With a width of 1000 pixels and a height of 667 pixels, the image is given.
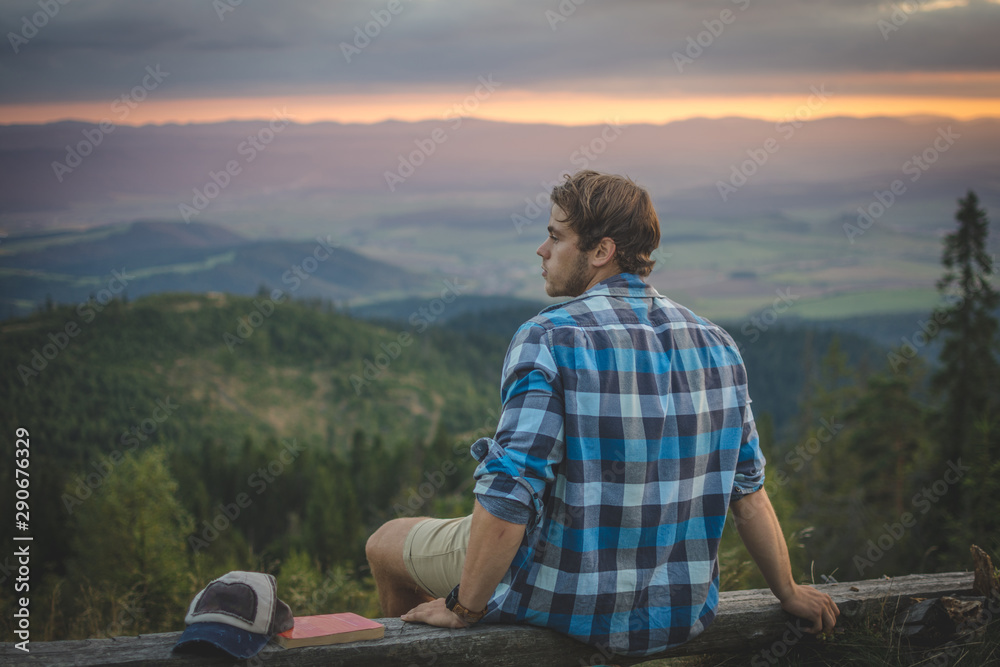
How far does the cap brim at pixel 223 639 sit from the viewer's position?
2.23m

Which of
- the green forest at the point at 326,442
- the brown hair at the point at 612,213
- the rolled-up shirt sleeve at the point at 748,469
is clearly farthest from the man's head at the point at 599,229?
the green forest at the point at 326,442

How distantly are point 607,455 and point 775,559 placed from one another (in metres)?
0.96

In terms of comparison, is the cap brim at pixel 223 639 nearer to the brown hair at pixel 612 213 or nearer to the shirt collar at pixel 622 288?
the shirt collar at pixel 622 288

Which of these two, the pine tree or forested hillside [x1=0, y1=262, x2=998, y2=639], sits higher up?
the pine tree

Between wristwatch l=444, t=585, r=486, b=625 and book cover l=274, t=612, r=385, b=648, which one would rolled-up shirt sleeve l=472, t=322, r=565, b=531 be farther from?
book cover l=274, t=612, r=385, b=648

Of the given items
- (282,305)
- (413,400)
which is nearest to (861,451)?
(413,400)

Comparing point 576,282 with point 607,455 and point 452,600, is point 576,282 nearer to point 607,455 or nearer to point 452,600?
point 607,455

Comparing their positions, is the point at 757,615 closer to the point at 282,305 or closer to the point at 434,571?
the point at 434,571

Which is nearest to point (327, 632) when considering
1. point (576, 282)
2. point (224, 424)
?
point (576, 282)

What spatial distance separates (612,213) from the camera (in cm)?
237

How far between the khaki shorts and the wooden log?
0.74 feet

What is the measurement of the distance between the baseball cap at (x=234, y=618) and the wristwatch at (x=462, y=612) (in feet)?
1.78

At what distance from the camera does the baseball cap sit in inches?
88.6

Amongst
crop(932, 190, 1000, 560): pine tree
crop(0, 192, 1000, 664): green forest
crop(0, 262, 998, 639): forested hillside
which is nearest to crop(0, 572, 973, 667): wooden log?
crop(0, 192, 1000, 664): green forest
